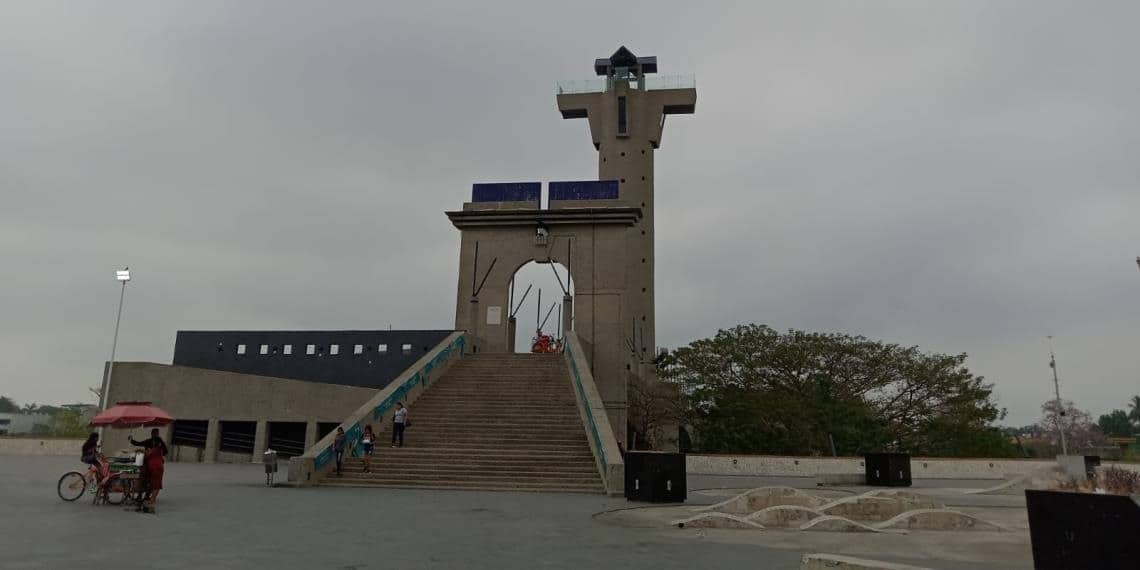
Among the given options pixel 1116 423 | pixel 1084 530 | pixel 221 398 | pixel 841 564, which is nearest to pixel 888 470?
pixel 841 564

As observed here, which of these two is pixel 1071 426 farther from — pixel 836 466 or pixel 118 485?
pixel 118 485

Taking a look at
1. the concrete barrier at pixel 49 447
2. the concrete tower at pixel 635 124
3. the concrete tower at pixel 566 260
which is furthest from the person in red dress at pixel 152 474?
the concrete tower at pixel 635 124

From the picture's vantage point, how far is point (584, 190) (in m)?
30.9

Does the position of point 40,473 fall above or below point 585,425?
below

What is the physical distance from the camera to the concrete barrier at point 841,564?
5.17 m

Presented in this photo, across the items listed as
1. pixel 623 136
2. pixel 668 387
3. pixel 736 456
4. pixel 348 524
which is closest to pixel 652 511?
pixel 348 524

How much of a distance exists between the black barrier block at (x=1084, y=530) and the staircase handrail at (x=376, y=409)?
14.7 m

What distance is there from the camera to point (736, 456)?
2741cm

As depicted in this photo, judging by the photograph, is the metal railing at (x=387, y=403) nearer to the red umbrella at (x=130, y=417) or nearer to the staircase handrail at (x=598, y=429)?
the red umbrella at (x=130, y=417)

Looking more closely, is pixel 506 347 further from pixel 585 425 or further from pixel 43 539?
pixel 43 539

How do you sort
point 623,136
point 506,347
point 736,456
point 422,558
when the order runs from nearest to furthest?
point 422,558 < point 736,456 < point 506,347 < point 623,136

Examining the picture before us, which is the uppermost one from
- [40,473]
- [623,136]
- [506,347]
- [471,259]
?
[623,136]

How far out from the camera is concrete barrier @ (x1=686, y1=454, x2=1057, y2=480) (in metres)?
26.7

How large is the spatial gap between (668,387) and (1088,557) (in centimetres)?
2966
